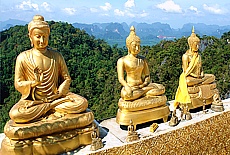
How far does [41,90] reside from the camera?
4340 mm

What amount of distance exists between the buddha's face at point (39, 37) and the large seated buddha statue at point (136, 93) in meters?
1.48

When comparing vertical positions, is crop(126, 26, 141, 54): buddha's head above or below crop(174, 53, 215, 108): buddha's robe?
above

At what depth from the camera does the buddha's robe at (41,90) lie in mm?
4145

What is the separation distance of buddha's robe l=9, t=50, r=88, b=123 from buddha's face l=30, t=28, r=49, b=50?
0.21m

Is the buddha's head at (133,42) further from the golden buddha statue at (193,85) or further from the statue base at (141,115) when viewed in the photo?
the golden buddha statue at (193,85)

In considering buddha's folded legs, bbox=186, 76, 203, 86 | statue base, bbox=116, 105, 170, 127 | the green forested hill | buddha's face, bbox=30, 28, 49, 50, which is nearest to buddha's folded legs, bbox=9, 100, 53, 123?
buddha's face, bbox=30, 28, 49, 50

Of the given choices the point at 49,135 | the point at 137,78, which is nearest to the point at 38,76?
the point at 49,135

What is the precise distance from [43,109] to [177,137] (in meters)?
2.49

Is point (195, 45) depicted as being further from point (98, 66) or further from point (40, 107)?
point (98, 66)

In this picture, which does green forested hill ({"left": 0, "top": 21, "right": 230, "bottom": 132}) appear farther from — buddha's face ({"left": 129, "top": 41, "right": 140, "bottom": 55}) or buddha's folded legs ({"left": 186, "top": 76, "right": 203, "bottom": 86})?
buddha's face ({"left": 129, "top": 41, "right": 140, "bottom": 55})

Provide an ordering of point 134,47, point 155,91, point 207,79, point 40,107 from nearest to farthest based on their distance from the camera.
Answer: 1. point 40,107
2. point 134,47
3. point 155,91
4. point 207,79

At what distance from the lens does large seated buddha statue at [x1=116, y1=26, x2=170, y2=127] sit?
194 inches

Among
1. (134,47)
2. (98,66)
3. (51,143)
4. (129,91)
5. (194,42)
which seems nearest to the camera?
(51,143)

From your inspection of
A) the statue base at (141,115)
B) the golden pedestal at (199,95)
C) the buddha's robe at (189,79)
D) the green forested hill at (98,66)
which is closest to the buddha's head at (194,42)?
the buddha's robe at (189,79)
